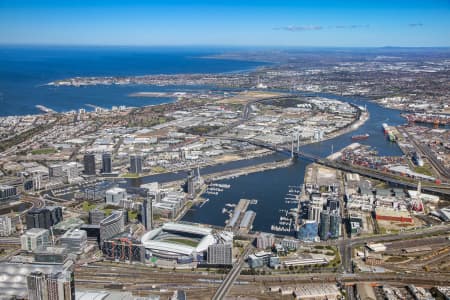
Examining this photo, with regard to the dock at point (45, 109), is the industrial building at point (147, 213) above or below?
below

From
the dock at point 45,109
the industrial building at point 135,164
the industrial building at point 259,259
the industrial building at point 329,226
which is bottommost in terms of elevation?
the industrial building at point 259,259

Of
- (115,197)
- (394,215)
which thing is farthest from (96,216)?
(394,215)

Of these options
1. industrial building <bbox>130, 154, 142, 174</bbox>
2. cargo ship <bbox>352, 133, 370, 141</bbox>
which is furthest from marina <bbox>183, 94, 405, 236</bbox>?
industrial building <bbox>130, 154, 142, 174</bbox>

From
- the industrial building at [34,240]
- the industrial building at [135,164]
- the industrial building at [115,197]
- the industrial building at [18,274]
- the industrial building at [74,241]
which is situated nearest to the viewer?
the industrial building at [18,274]

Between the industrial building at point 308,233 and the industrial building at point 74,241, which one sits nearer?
the industrial building at point 74,241

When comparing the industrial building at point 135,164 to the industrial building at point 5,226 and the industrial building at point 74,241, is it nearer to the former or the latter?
the industrial building at point 5,226

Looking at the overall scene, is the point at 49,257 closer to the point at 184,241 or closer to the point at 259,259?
the point at 184,241

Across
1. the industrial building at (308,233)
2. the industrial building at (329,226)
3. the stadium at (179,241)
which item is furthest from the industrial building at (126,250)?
the industrial building at (329,226)

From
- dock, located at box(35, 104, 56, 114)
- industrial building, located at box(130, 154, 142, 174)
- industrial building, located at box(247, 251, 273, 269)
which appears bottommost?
industrial building, located at box(247, 251, 273, 269)

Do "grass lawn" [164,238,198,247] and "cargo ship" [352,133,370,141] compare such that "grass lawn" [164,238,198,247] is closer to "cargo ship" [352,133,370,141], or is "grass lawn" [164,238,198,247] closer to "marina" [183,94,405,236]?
"marina" [183,94,405,236]
